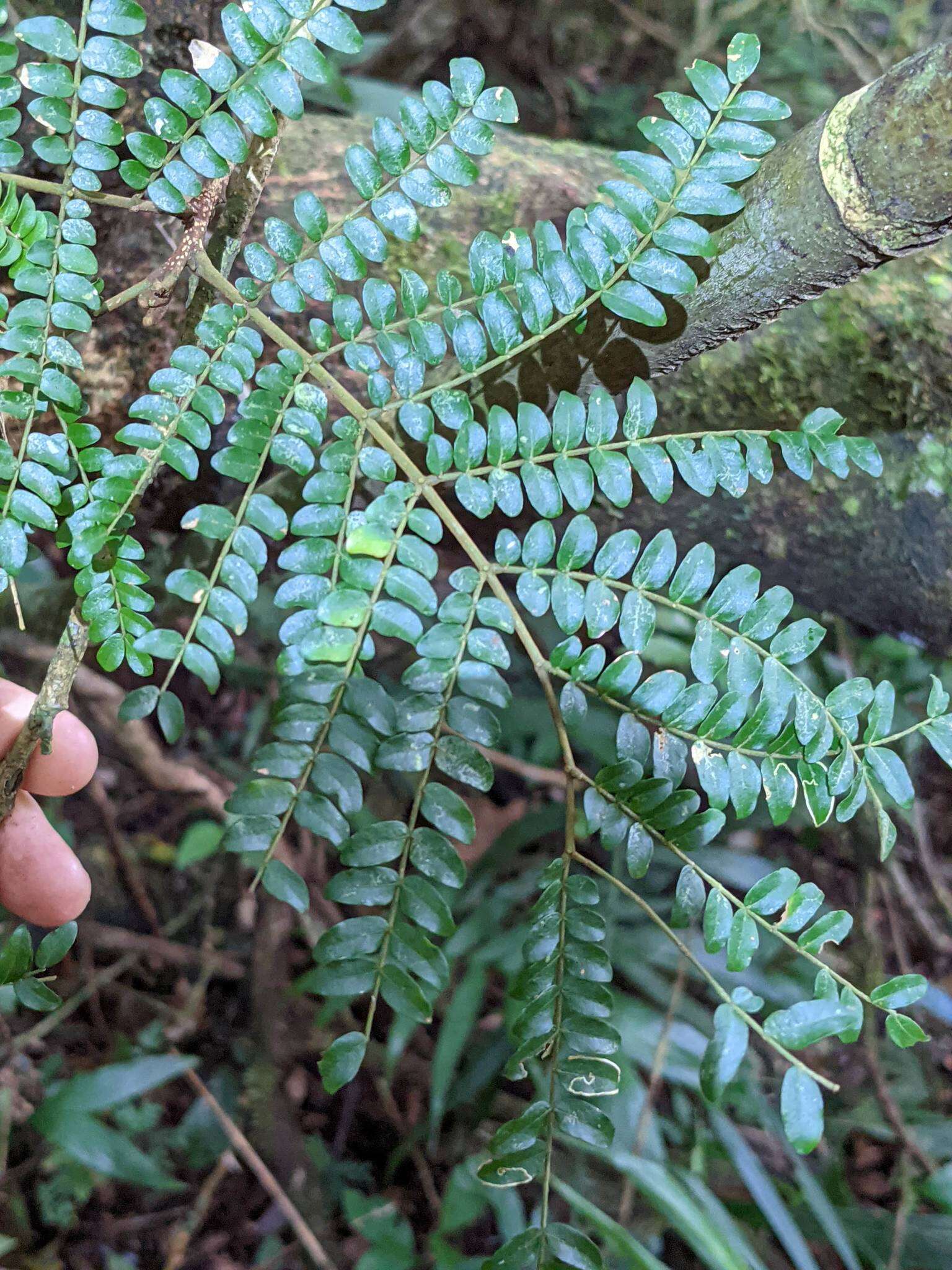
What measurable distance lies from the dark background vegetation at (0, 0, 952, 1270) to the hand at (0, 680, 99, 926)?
59cm

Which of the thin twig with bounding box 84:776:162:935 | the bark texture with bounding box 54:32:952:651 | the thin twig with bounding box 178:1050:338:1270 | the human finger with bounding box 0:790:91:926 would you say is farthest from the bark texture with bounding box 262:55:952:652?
the thin twig with bounding box 178:1050:338:1270

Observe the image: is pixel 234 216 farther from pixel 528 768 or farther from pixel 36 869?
pixel 528 768

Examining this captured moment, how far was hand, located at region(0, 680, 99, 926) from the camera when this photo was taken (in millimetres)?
899

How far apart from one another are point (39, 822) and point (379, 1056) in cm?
116

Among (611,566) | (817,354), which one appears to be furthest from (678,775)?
(817,354)

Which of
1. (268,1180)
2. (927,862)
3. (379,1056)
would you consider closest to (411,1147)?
(379,1056)

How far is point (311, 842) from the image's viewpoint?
6.25 ft

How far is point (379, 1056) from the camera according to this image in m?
1.83

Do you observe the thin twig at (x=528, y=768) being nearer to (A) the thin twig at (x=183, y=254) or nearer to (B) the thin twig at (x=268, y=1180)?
(B) the thin twig at (x=268, y=1180)

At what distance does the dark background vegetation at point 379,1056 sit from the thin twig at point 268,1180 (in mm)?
22

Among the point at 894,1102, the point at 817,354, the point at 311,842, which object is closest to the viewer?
the point at 817,354

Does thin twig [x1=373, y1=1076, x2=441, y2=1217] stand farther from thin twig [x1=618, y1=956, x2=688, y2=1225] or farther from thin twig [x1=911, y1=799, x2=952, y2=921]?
thin twig [x1=911, y1=799, x2=952, y2=921]

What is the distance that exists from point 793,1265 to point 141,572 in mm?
1714

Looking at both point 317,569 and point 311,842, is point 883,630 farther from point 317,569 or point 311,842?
point 311,842
